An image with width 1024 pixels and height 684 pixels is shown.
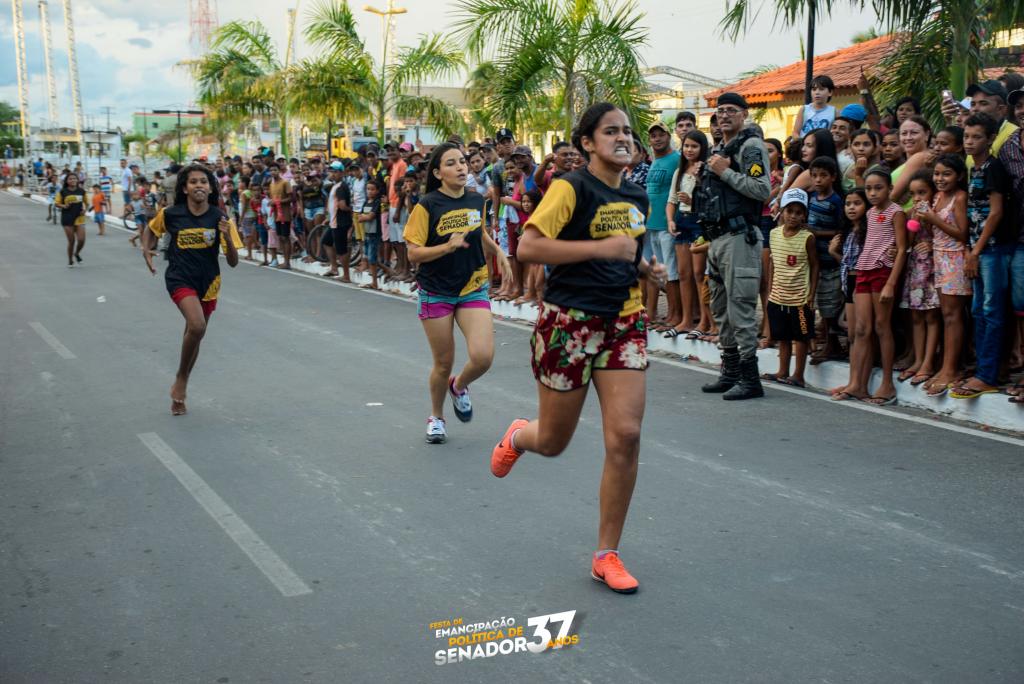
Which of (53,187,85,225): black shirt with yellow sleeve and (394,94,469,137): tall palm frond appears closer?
(53,187,85,225): black shirt with yellow sleeve

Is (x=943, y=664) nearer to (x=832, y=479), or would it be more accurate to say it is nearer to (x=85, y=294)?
(x=832, y=479)

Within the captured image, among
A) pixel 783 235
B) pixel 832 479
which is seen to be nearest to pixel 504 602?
pixel 832 479

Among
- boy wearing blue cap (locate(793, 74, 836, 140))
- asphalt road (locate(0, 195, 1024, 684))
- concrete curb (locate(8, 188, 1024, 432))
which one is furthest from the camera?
boy wearing blue cap (locate(793, 74, 836, 140))

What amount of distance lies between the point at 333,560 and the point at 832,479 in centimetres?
293

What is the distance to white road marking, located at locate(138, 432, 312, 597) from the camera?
4.78 meters

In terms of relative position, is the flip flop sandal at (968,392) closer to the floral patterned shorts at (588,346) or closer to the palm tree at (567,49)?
the floral patterned shorts at (588,346)

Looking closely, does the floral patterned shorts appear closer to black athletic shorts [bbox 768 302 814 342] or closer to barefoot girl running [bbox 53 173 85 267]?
black athletic shorts [bbox 768 302 814 342]

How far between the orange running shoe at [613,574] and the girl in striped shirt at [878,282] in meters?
4.18

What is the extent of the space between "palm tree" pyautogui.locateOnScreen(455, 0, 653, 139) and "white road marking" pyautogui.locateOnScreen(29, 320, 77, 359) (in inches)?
274

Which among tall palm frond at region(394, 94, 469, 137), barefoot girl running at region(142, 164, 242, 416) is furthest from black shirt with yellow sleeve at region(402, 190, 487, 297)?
tall palm frond at region(394, 94, 469, 137)

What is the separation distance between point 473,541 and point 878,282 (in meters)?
4.38

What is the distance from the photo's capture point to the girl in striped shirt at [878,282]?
8055mm

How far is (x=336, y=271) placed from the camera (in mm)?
18719

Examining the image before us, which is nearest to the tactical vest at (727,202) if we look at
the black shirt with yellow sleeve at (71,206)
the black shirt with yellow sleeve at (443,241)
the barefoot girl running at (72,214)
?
the black shirt with yellow sleeve at (443,241)
